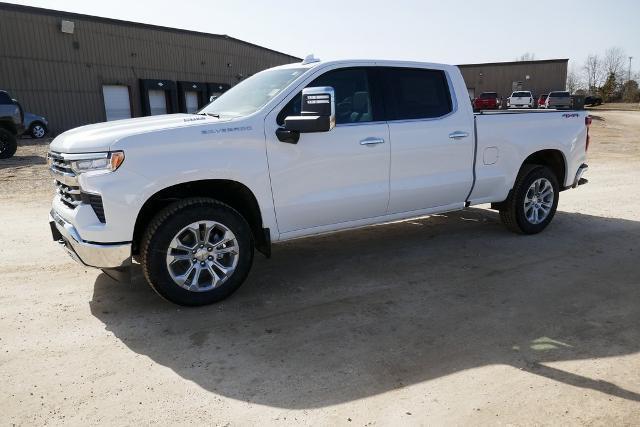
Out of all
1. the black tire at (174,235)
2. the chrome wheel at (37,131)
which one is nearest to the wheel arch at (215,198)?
the black tire at (174,235)

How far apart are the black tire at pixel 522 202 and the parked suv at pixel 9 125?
13.3 meters

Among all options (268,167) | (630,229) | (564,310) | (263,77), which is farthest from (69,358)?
(630,229)

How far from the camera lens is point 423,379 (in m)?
3.05

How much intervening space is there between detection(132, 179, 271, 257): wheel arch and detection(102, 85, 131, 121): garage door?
2488 centimetres

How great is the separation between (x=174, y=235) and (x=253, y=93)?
1.70 meters

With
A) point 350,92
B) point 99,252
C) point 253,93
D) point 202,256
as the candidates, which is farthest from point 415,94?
point 99,252

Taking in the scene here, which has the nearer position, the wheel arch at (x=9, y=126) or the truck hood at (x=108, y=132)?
the truck hood at (x=108, y=132)

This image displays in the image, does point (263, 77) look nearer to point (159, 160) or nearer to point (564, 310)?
point (159, 160)

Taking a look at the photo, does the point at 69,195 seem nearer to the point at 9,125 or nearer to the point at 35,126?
the point at 9,125

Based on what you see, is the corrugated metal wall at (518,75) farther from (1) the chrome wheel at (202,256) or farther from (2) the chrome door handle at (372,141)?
(1) the chrome wheel at (202,256)

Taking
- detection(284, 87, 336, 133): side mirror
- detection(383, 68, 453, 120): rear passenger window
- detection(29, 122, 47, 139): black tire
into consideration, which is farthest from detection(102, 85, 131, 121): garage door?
detection(284, 87, 336, 133): side mirror

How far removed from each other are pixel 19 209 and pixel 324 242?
5184 mm

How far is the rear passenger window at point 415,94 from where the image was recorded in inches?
193

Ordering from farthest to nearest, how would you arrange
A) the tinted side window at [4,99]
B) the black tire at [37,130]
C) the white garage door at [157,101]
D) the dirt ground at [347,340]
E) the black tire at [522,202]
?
1. the white garage door at [157,101]
2. the black tire at [37,130]
3. the tinted side window at [4,99]
4. the black tire at [522,202]
5. the dirt ground at [347,340]
